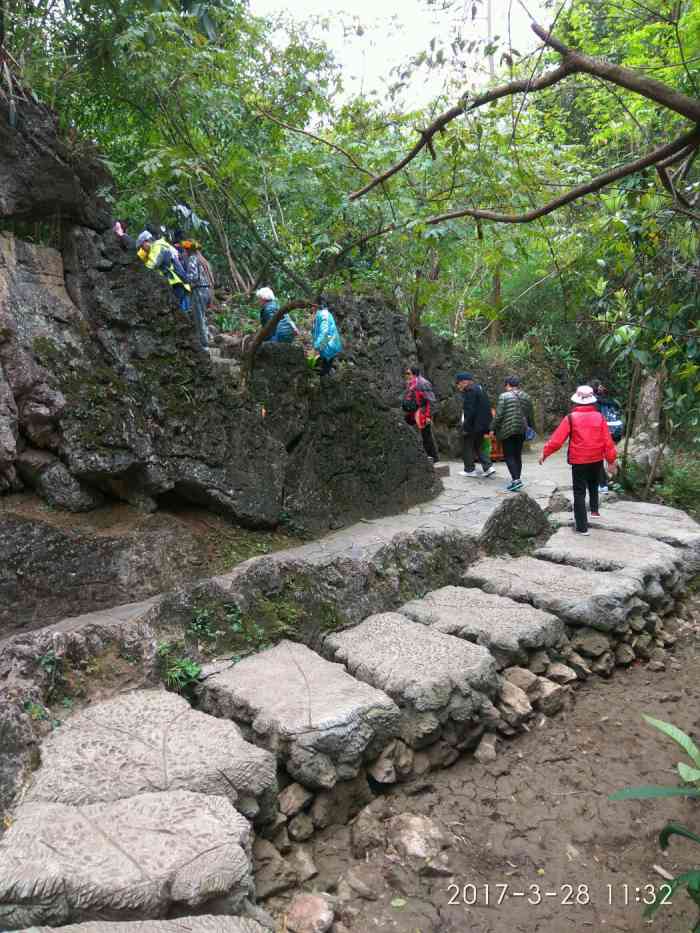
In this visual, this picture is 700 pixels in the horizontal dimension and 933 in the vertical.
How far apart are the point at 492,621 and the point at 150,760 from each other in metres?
2.64

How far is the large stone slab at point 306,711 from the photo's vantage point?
3381mm

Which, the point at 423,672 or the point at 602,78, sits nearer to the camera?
the point at 602,78

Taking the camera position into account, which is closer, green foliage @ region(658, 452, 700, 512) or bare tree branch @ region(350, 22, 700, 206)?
bare tree branch @ region(350, 22, 700, 206)

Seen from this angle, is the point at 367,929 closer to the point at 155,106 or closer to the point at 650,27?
the point at 650,27

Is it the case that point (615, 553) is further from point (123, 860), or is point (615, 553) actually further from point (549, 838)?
point (123, 860)

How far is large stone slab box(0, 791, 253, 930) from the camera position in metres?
2.25

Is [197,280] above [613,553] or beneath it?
above

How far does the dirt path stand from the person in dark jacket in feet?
17.1

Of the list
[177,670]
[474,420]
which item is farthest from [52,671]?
[474,420]

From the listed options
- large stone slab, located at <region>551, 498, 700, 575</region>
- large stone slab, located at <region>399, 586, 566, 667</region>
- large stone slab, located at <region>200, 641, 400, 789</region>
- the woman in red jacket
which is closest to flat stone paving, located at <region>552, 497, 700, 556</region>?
large stone slab, located at <region>551, 498, 700, 575</region>

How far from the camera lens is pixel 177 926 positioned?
2225mm

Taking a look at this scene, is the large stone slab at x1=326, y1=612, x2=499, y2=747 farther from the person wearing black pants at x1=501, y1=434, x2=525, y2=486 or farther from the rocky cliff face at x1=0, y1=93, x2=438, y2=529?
the person wearing black pants at x1=501, y1=434, x2=525, y2=486

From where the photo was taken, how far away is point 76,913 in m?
2.25

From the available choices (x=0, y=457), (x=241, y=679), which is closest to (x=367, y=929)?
(x=241, y=679)
